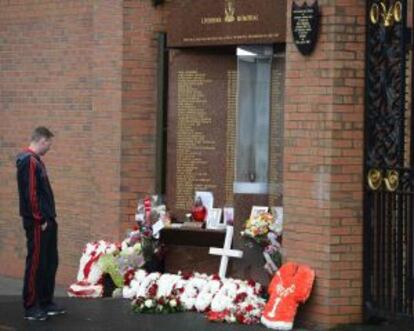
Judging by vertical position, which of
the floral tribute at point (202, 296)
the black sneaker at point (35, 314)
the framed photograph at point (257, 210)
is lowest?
the black sneaker at point (35, 314)

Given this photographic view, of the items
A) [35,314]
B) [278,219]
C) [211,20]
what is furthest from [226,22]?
[35,314]

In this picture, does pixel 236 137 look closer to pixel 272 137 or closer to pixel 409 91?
pixel 272 137

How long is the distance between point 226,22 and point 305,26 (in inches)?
68.3

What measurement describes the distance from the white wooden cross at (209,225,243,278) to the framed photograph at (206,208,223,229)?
1.05 ft

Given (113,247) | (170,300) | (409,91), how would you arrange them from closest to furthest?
1. (409,91)
2. (170,300)
3. (113,247)

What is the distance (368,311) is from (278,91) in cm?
244

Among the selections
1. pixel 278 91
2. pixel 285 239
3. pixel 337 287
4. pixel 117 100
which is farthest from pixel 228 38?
pixel 337 287

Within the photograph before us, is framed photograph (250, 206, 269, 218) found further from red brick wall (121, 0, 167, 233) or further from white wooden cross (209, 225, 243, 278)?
red brick wall (121, 0, 167, 233)

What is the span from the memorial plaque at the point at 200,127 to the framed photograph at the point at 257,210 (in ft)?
2.38

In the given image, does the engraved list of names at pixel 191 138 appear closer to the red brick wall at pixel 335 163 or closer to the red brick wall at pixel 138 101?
the red brick wall at pixel 138 101

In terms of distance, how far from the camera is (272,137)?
1058 centimetres

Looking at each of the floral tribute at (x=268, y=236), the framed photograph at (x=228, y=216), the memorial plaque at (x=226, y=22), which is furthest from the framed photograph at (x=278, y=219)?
the memorial plaque at (x=226, y=22)

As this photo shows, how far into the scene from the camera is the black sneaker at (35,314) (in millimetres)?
9914

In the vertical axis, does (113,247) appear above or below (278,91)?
below
